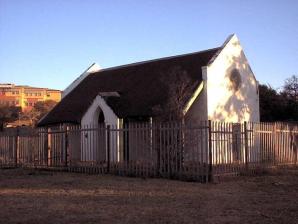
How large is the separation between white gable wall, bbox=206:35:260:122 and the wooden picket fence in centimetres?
465

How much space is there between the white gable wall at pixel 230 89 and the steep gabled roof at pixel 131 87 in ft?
2.61

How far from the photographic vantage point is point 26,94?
12062 centimetres

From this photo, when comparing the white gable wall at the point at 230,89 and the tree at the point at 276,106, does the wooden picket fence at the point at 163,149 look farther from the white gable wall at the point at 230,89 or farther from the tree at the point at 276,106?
the tree at the point at 276,106

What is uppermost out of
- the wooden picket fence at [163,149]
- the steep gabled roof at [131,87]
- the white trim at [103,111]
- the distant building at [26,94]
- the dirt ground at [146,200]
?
the distant building at [26,94]

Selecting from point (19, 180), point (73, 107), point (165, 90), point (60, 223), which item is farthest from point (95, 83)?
point (60, 223)

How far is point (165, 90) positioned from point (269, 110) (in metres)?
14.9

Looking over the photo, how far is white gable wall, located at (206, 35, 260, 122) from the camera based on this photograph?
25781mm

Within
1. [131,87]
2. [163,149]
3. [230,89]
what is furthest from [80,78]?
[163,149]

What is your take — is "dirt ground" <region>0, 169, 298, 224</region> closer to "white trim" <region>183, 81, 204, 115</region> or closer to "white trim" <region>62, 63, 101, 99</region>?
"white trim" <region>183, 81, 204, 115</region>

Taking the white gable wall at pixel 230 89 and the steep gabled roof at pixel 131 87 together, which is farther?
the steep gabled roof at pixel 131 87

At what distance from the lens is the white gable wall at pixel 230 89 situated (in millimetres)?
→ 25781

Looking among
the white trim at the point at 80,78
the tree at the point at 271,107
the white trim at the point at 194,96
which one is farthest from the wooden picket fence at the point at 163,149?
the tree at the point at 271,107

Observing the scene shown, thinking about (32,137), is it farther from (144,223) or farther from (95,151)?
(144,223)

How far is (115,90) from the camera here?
30.9 meters
